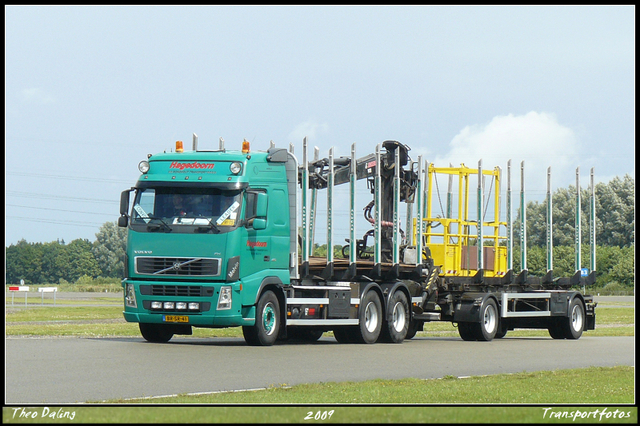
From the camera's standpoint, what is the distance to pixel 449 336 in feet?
95.8

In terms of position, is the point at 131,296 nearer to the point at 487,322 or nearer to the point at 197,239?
the point at 197,239

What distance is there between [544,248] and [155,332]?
12.3m

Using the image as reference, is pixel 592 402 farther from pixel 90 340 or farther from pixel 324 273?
pixel 90 340

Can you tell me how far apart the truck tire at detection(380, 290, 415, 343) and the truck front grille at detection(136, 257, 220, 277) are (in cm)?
517

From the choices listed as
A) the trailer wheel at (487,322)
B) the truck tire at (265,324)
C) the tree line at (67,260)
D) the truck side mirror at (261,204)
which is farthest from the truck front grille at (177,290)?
the tree line at (67,260)

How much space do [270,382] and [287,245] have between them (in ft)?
25.8

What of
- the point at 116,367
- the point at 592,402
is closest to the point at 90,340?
the point at 116,367

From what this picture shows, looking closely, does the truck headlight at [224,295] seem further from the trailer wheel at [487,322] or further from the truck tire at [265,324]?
the trailer wheel at [487,322]

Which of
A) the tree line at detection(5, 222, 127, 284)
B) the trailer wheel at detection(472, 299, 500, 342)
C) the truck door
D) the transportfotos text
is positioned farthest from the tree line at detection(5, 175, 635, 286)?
the transportfotos text

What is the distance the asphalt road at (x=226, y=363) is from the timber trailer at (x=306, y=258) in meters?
0.72

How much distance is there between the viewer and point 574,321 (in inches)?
1143

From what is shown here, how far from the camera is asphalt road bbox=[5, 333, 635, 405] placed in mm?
13031

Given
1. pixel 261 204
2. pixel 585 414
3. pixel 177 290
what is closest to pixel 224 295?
pixel 177 290

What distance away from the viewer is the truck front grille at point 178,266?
65.3 ft
